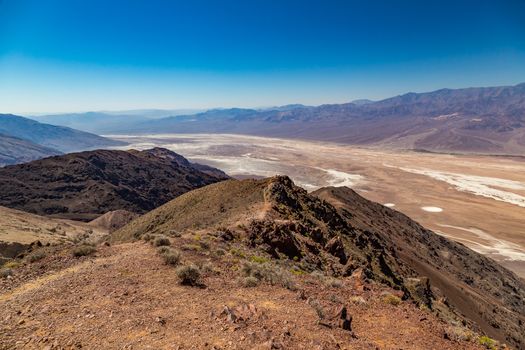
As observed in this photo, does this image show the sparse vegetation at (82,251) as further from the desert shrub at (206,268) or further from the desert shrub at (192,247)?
the desert shrub at (206,268)

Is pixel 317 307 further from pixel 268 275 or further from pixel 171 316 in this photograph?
pixel 171 316

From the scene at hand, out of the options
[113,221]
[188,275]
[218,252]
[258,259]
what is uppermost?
[188,275]

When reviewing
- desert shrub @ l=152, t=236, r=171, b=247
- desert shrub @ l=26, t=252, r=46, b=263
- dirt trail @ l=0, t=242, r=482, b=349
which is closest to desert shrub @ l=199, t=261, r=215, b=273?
dirt trail @ l=0, t=242, r=482, b=349

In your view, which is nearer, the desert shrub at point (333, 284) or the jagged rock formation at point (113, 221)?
the desert shrub at point (333, 284)

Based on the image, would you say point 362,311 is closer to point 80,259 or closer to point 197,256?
point 197,256

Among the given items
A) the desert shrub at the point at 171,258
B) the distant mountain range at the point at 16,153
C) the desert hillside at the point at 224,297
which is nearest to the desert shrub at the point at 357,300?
the desert hillside at the point at 224,297

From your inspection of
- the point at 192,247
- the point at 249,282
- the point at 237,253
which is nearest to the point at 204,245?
the point at 192,247

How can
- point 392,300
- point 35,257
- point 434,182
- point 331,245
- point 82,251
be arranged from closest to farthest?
point 392,300 → point 35,257 → point 82,251 → point 331,245 → point 434,182

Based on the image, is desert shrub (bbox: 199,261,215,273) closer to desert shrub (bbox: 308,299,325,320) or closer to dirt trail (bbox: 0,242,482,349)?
dirt trail (bbox: 0,242,482,349)
